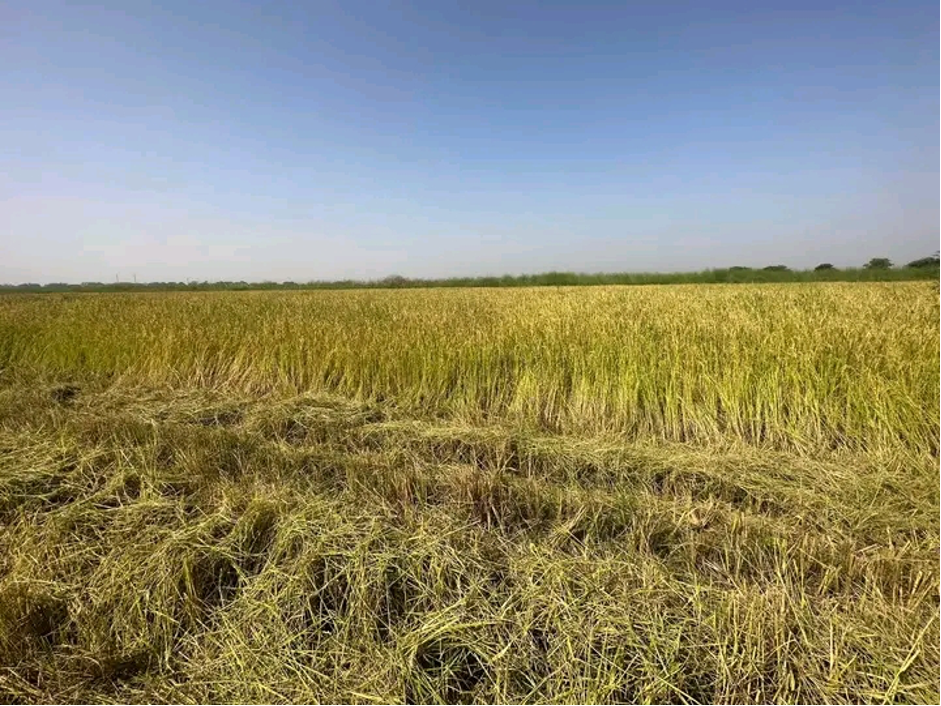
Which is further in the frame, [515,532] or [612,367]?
[612,367]

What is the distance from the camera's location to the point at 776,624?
1839 millimetres

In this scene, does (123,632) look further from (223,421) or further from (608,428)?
(608,428)

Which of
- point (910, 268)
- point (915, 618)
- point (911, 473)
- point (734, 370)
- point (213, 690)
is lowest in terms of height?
point (213, 690)

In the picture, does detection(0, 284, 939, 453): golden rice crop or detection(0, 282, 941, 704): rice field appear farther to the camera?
detection(0, 284, 939, 453): golden rice crop

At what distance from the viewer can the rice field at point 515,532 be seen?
1.77m

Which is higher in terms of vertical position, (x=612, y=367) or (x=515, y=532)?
(x=612, y=367)

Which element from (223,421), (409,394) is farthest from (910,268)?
(223,421)

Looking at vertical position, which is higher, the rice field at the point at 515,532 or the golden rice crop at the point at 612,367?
the golden rice crop at the point at 612,367

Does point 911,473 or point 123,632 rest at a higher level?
point 911,473

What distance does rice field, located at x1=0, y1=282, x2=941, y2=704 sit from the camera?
1.77 metres

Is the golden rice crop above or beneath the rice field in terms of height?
above

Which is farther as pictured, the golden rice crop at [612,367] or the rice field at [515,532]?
the golden rice crop at [612,367]

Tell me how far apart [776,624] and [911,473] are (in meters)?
1.78

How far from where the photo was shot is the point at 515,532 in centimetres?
259
